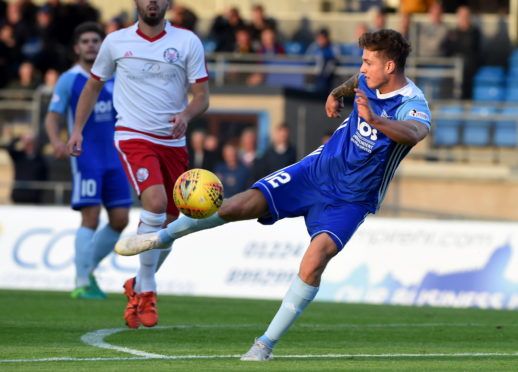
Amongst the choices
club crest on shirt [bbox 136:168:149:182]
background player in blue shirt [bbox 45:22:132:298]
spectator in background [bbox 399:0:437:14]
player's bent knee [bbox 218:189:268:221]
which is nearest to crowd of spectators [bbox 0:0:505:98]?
spectator in background [bbox 399:0:437:14]

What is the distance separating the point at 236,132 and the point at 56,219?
5127mm

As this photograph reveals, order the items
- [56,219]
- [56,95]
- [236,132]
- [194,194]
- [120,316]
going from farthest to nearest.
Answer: [236,132], [56,219], [56,95], [120,316], [194,194]

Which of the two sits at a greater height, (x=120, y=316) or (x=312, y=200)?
(x=312, y=200)

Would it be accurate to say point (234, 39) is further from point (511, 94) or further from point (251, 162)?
point (251, 162)

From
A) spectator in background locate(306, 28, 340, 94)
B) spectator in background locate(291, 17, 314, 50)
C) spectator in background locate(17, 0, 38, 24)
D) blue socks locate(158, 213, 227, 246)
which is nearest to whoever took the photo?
blue socks locate(158, 213, 227, 246)

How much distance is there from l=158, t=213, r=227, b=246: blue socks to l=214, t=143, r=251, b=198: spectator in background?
9.28 metres

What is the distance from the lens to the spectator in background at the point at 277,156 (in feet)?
56.3

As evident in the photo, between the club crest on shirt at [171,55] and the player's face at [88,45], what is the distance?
8.86 feet

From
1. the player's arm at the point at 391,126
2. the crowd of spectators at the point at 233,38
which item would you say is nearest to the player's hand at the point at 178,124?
the player's arm at the point at 391,126

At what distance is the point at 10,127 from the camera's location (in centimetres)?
2141

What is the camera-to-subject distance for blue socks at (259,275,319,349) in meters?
6.99

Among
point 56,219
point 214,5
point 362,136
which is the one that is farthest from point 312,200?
point 214,5

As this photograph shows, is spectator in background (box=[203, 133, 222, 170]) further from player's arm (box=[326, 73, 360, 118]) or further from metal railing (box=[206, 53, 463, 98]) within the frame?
player's arm (box=[326, 73, 360, 118])

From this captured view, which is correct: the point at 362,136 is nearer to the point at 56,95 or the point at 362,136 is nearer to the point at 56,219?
the point at 56,95
